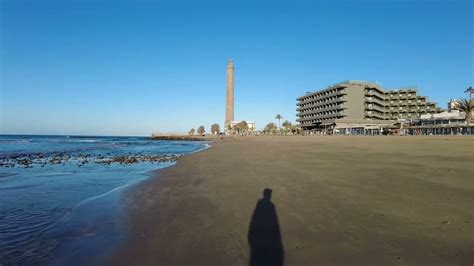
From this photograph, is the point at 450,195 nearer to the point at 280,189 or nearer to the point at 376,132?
the point at 280,189

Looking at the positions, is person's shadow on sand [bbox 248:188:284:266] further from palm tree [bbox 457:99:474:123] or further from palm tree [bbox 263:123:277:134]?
palm tree [bbox 263:123:277:134]

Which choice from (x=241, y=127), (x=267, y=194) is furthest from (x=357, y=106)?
(x=267, y=194)

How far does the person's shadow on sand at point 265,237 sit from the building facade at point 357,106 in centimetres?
9086

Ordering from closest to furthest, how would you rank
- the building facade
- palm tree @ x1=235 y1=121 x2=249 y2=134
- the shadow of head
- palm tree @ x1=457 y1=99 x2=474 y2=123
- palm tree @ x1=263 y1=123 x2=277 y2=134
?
the shadow of head → palm tree @ x1=457 y1=99 x2=474 y2=123 → the building facade → palm tree @ x1=235 y1=121 x2=249 y2=134 → palm tree @ x1=263 y1=123 x2=277 y2=134

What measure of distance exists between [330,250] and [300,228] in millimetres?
1184

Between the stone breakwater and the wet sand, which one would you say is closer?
the wet sand

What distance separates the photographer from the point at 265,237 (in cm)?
567

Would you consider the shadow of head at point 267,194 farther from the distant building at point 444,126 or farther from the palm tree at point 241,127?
the palm tree at point 241,127

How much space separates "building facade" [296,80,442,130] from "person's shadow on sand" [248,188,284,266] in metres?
90.9

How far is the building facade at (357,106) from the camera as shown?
106 m

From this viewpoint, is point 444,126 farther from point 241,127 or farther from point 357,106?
point 241,127

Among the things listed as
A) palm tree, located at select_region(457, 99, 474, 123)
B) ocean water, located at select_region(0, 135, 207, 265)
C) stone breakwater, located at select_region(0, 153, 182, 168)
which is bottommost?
ocean water, located at select_region(0, 135, 207, 265)

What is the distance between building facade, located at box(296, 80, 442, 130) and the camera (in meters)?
106

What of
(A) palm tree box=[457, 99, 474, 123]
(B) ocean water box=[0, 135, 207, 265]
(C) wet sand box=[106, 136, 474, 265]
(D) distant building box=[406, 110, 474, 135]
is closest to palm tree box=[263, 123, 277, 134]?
(D) distant building box=[406, 110, 474, 135]
